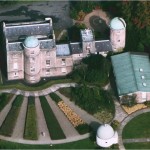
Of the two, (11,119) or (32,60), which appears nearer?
(11,119)

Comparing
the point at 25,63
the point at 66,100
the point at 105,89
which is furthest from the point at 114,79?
the point at 25,63

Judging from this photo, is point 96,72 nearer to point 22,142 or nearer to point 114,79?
point 114,79

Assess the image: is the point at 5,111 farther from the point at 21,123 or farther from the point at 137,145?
the point at 137,145

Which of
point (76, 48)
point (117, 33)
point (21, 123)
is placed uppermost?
point (117, 33)

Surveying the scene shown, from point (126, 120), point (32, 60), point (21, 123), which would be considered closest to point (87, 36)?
point (32, 60)

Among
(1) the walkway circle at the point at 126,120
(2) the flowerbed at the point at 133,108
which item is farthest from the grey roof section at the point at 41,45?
(1) the walkway circle at the point at 126,120
